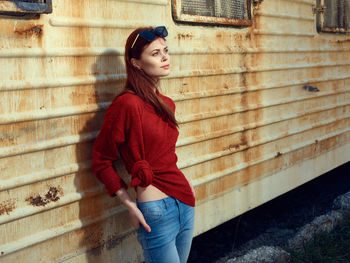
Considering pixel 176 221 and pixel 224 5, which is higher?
pixel 224 5

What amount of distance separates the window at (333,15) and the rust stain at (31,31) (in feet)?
10.0

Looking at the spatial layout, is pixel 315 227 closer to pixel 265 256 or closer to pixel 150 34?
pixel 265 256

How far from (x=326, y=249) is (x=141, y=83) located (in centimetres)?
235

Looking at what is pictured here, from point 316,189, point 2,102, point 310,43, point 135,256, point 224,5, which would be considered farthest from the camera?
point 316,189

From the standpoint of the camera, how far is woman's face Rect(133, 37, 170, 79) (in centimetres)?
223

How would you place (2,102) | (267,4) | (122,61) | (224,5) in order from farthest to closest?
(267,4)
(224,5)
(122,61)
(2,102)

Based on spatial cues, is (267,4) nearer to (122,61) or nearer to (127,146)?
(122,61)

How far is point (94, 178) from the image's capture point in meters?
2.42

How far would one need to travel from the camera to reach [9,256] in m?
2.10

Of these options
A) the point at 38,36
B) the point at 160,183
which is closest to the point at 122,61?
the point at 38,36

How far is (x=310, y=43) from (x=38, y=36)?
291 centimetres

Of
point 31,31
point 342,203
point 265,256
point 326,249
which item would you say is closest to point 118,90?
point 31,31

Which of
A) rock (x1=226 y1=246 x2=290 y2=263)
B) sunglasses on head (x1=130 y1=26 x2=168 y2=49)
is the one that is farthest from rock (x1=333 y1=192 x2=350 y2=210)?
sunglasses on head (x1=130 y1=26 x2=168 y2=49)

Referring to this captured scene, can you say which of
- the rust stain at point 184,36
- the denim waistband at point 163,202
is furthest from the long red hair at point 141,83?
the rust stain at point 184,36
